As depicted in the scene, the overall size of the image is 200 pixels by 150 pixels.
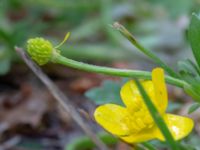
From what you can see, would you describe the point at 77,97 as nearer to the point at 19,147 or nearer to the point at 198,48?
the point at 19,147

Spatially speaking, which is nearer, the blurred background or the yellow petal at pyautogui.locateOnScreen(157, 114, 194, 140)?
the yellow petal at pyautogui.locateOnScreen(157, 114, 194, 140)

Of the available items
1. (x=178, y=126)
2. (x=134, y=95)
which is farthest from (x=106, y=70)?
(x=178, y=126)

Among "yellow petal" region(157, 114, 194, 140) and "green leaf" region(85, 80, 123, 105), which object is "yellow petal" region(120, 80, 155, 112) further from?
"green leaf" region(85, 80, 123, 105)

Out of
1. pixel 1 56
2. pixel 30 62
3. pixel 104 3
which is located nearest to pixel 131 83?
pixel 30 62

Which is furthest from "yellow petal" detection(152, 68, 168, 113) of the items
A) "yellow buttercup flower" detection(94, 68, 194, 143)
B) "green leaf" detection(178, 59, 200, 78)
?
"green leaf" detection(178, 59, 200, 78)

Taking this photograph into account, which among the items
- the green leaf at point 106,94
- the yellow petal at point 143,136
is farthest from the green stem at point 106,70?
the green leaf at point 106,94

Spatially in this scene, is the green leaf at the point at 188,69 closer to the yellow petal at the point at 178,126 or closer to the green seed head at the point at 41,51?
the yellow petal at the point at 178,126
